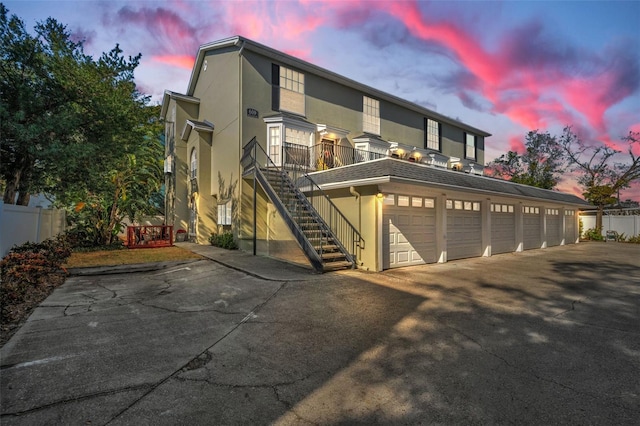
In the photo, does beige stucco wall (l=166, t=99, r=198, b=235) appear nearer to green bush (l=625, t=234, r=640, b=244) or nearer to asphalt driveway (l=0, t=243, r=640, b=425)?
asphalt driveway (l=0, t=243, r=640, b=425)

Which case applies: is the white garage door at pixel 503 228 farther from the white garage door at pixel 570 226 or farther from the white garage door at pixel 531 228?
the white garage door at pixel 570 226

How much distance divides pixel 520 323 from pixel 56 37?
15549mm

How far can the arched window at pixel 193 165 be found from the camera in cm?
1696

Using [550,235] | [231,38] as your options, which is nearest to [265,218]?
[231,38]

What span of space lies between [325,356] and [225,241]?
11239mm

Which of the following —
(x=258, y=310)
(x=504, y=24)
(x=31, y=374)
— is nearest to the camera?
(x=31, y=374)

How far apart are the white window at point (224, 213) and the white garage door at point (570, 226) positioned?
20.8m

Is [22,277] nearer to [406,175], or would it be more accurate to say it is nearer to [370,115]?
[406,175]

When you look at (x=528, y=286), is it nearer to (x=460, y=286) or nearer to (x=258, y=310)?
(x=460, y=286)

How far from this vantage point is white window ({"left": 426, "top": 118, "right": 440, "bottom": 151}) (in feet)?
73.9

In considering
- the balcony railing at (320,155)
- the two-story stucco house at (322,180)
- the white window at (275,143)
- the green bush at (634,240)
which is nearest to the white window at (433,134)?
the two-story stucco house at (322,180)

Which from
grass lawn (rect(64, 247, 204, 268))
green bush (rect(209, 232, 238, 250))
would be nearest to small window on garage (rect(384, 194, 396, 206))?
grass lawn (rect(64, 247, 204, 268))

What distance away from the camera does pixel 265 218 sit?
13.8 meters

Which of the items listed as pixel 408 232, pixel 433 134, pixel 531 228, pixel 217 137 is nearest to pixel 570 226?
pixel 531 228
